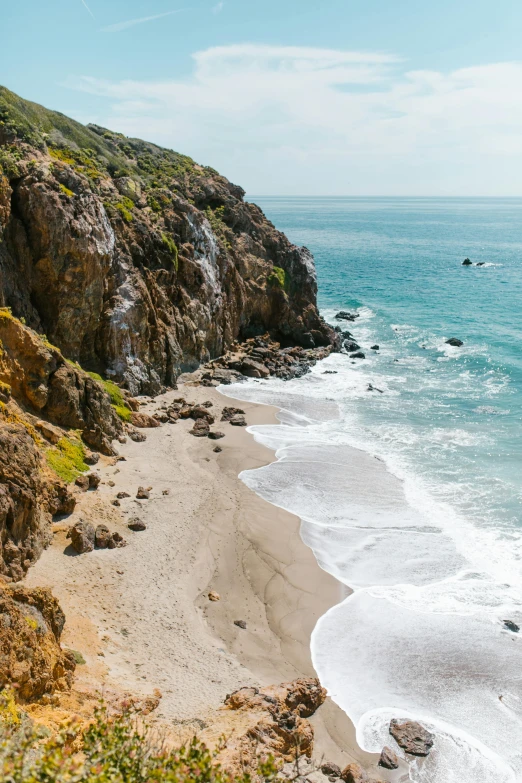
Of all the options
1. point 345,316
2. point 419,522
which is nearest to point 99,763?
point 419,522

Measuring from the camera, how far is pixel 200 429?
105ft

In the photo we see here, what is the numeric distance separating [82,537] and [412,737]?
1105 cm

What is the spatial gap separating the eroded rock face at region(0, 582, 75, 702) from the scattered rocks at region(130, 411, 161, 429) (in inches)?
673

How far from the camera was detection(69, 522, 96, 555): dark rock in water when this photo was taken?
19.2 metres

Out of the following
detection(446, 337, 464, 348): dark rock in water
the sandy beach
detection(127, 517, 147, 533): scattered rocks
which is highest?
detection(446, 337, 464, 348): dark rock in water

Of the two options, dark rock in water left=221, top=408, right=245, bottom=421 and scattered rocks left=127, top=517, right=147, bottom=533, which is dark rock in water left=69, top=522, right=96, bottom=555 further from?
dark rock in water left=221, top=408, right=245, bottom=421

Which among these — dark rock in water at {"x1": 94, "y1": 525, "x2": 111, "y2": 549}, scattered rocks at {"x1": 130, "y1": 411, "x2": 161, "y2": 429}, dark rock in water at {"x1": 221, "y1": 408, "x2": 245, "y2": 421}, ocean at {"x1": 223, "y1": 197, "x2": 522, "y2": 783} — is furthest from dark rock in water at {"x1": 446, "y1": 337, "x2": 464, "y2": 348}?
dark rock in water at {"x1": 94, "y1": 525, "x2": 111, "y2": 549}

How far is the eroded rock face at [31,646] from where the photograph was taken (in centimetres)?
1165

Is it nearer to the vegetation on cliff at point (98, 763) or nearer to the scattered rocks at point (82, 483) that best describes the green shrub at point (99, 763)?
the vegetation on cliff at point (98, 763)

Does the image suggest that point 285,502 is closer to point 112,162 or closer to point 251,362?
point 251,362

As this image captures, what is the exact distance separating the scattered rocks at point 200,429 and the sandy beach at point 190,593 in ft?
11.5

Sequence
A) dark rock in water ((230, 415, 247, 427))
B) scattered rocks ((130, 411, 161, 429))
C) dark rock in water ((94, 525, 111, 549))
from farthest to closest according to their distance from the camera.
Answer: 1. dark rock in water ((230, 415, 247, 427))
2. scattered rocks ((130, 411, 161, 429))
3. dark rock in water ((94, 525, 111, 549))

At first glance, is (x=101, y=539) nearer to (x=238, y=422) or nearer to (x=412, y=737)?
(x=412, y=737)

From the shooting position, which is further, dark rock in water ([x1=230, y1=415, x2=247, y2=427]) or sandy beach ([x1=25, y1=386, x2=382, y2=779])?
dark rock in water ([x1=230, y1=415, x2=247, y2=427])
